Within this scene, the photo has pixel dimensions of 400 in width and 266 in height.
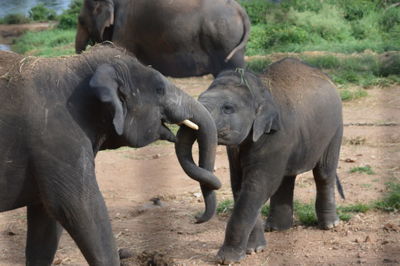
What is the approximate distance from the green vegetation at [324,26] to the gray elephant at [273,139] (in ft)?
22.9

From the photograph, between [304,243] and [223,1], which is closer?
[304,243]

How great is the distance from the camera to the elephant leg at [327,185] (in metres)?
6.43

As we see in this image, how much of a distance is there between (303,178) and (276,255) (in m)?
1.88

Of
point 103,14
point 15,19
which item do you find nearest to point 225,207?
point 103,14

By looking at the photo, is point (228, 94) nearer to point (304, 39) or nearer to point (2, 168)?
point (2, 168)

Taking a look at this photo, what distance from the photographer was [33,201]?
4.73m

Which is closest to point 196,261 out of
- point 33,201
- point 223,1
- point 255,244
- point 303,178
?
point 255,244

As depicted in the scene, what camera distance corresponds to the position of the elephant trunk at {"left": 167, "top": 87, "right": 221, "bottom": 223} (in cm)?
492

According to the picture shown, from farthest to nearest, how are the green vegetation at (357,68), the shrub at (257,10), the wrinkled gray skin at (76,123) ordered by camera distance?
the shrub at (257,10)
the green vegetation at (357,68)
the wrinkled gray skin at (76,123)

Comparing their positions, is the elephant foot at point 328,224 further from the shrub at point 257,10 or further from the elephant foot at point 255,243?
the shrub at point 257,10

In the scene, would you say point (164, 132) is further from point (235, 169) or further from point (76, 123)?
point (235, 169)

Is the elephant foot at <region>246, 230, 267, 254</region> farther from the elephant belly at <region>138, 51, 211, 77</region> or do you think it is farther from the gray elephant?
the elephant belly at <region>138, 51, 211, 77</region>

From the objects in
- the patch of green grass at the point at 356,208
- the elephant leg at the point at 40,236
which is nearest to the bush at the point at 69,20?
the patch of green grass at the point at 356,208

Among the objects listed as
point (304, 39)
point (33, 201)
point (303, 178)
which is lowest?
point (304, 39)
